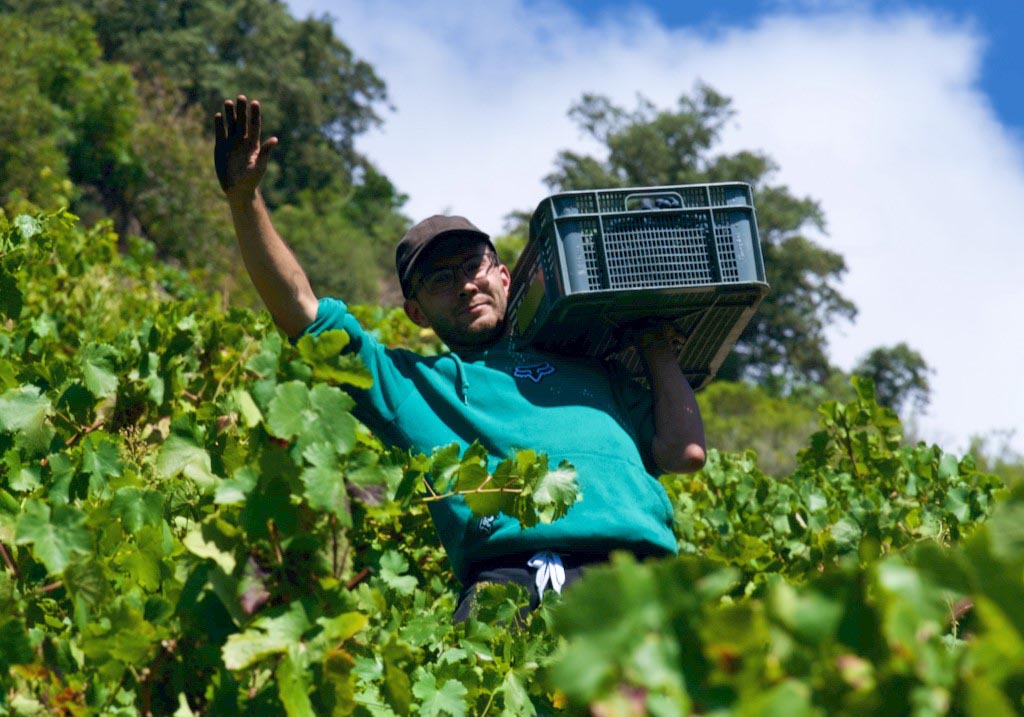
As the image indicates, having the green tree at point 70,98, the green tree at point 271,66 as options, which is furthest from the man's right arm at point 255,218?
the green tree at point 271,66

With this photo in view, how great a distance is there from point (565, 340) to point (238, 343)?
1.26 m

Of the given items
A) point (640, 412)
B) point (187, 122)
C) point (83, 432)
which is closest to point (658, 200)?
point (640, 412)

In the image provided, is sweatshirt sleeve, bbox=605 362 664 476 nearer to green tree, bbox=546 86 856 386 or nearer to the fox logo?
the fox logo

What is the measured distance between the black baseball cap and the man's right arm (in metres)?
0.41

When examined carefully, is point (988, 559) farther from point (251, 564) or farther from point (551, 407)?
point (551, 407)

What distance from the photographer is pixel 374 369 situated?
2766 millimetres

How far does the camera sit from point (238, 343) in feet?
12.9

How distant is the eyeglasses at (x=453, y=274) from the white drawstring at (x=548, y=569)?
2.33 ft

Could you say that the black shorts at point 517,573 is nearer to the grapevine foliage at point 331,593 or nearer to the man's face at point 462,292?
the grapevine foliage at point 331,593

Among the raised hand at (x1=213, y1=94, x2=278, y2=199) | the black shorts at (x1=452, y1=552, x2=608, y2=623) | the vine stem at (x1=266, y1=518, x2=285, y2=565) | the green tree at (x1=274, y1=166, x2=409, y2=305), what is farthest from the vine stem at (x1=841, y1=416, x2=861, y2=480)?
the green tree at (x1=274, y1=166, x2=409, y2=305)

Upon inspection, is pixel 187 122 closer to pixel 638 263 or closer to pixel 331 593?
pixel 638 263

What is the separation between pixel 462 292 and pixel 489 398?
0.32 metres

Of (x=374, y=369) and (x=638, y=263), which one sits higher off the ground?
(x=638, y=263)

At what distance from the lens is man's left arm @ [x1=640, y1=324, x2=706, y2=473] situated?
2.95 meters
